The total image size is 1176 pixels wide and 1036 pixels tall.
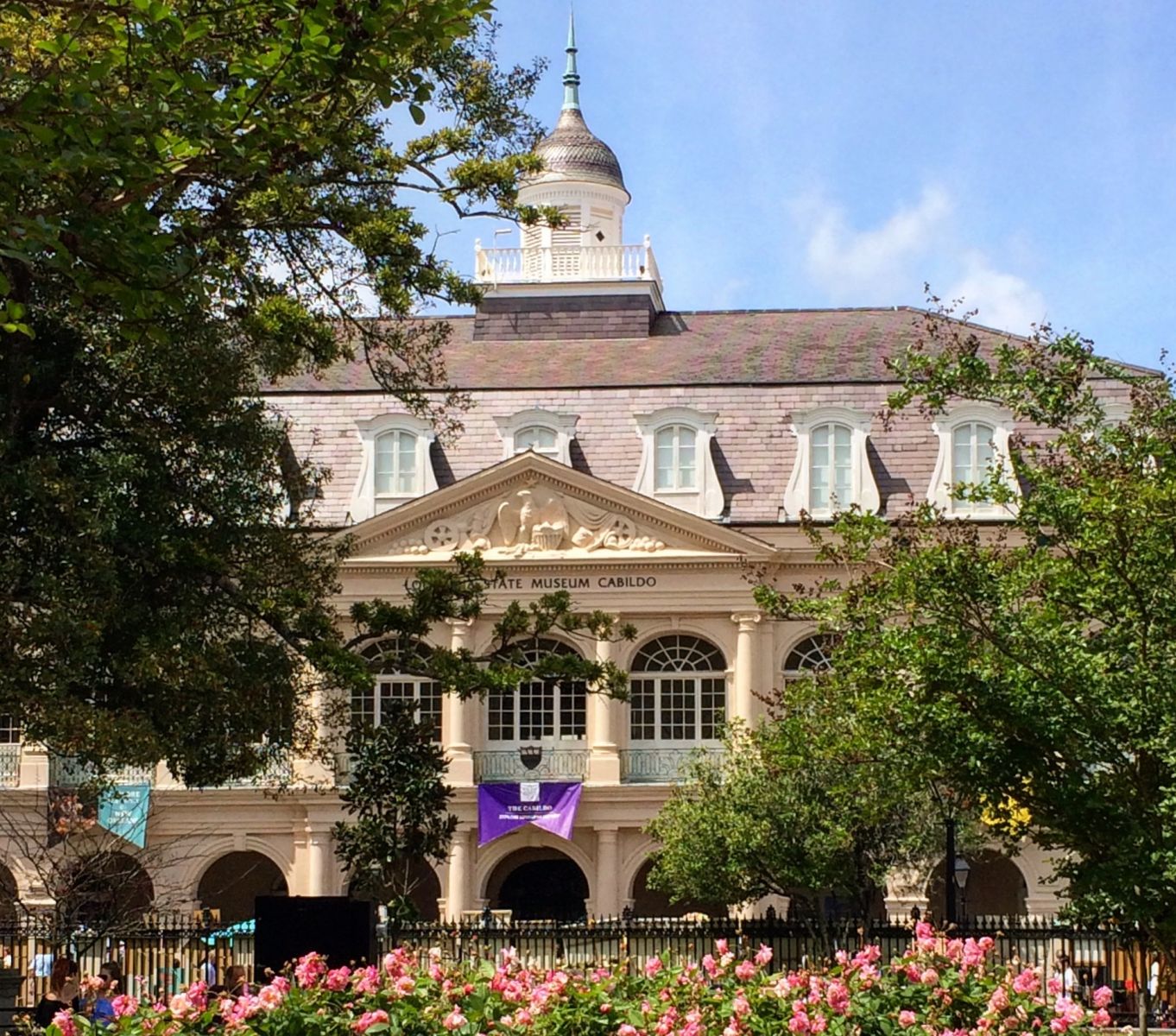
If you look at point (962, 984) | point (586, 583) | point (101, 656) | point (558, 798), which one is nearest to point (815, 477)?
point (586, 583)

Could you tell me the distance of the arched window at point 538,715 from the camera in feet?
140

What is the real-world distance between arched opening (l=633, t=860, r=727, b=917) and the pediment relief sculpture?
6.51m

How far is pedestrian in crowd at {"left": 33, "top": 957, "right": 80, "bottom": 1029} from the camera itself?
1947 centimetres

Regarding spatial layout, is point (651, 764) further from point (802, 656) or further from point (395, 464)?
point (395, 464)

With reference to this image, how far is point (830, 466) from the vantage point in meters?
42.2

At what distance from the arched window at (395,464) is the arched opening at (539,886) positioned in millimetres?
7749

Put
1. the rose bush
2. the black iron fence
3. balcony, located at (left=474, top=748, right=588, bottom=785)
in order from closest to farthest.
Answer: the rose bush → the black iron fence → balcony, located at (left=474, top=748, right=588, bottom=785)

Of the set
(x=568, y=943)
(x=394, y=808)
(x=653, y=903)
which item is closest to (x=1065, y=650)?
(x=568, y=943)

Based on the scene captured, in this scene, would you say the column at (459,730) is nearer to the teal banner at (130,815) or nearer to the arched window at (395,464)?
the arched window at (395,464)

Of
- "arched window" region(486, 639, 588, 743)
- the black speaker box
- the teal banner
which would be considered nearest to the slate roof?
"arched window" region(486, 639, 588, 743)

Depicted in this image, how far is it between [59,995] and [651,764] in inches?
894

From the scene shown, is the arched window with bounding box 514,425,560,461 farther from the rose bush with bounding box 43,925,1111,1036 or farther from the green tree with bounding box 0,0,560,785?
the rose bush with bounding box 43,925,1111,1036

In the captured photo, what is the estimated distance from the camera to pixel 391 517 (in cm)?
4184

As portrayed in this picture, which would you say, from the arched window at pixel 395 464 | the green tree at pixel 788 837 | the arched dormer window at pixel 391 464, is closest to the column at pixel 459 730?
the arched dormer window at pixel 391 464
